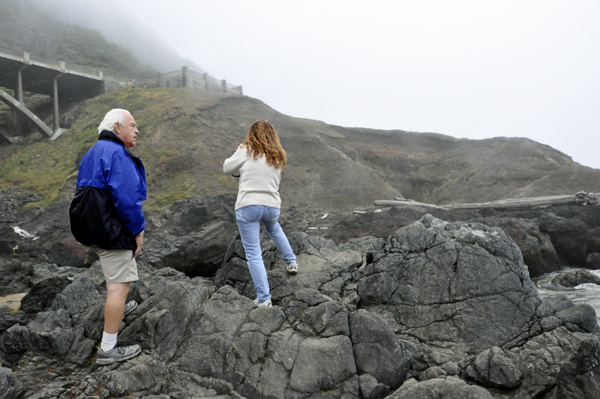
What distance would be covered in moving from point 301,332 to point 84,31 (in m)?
Result: 71.7

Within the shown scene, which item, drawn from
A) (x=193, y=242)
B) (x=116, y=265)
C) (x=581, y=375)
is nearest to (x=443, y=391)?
(x=581, y=375)

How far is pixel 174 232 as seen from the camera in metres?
13.9

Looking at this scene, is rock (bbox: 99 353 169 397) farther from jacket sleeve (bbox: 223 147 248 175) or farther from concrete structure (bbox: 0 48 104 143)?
concrete structure (bbox: 0 48 104 143)

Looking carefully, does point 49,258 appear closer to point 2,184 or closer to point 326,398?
point 326,398

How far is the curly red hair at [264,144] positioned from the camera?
157 inches

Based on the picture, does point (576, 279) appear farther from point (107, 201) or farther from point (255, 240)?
point (107, 201)

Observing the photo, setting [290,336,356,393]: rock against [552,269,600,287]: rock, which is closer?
[290,336,356,393]: rock

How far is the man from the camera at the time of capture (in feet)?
9.40

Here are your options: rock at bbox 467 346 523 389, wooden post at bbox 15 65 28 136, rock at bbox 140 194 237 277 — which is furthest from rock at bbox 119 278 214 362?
wooden post at bbox 15 65 28 136

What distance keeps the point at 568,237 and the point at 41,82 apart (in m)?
40.1

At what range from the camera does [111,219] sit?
291 centimetres

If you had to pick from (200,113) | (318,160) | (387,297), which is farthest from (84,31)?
(387,297)

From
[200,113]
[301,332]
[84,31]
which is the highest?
[84,31]

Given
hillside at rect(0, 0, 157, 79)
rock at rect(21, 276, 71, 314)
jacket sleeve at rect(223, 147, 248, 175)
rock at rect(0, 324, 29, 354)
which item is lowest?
rock at rect(21, 276, 71, 314)
